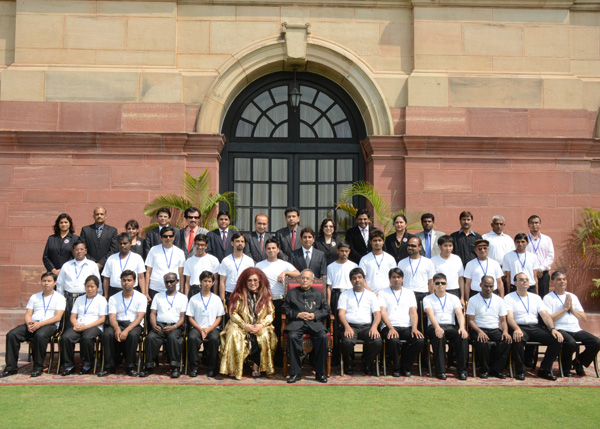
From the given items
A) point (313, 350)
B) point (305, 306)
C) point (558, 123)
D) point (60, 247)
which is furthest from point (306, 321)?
point (558, 123)

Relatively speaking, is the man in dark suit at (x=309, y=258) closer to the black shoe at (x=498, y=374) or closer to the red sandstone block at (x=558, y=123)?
the black shoe at (x=498, y=374)

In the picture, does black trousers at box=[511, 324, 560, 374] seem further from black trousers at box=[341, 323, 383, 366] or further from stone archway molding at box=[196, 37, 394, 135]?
stone archway molding at box=[196, 37, 394, 135]

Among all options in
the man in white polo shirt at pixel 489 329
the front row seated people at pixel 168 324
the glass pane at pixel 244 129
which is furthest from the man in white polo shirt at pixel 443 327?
the glass pane at pixel 244 129

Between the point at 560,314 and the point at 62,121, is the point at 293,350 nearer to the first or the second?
the point at 560,314

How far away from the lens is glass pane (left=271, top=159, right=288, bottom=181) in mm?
12219

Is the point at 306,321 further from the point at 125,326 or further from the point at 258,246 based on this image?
the point at 125,326

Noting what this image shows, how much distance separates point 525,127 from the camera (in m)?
11.7

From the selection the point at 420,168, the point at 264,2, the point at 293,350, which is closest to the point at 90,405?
the point at 293,350

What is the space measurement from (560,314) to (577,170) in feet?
13.9

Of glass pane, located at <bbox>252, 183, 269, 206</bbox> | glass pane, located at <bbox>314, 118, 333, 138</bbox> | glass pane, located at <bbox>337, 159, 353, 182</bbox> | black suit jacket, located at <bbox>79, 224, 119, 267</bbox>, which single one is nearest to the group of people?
black suit jacket, located at <bbox>79, 224, 119, 267</bbox>

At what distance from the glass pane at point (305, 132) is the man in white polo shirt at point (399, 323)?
14.9 feet

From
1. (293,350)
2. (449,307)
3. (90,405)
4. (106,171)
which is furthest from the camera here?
(106,171)

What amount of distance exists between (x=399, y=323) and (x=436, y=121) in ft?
15.5

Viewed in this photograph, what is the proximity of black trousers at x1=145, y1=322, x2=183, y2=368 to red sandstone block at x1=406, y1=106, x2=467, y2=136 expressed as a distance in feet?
19.3
